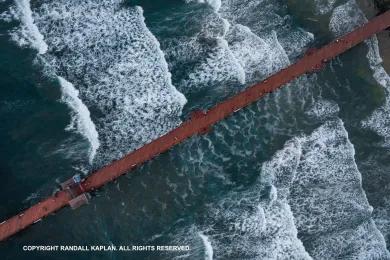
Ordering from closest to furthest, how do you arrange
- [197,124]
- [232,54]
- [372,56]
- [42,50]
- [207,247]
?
[207,247]
[197,124]
[42,50]
[232,54]
[372,56]

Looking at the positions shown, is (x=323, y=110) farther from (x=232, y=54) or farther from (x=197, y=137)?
(x=197, y=137)

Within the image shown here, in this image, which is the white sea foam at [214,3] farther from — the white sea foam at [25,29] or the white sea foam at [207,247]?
the white sea foam at [207,247]

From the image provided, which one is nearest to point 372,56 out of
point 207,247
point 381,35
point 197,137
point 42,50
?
point 381,35

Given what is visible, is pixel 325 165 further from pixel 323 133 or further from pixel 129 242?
pixel 129 242

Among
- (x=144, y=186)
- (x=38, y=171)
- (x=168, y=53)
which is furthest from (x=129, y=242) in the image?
(x=168, y=53)

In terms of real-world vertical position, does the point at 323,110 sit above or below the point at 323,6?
below

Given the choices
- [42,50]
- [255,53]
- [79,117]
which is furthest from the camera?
[255,53]
